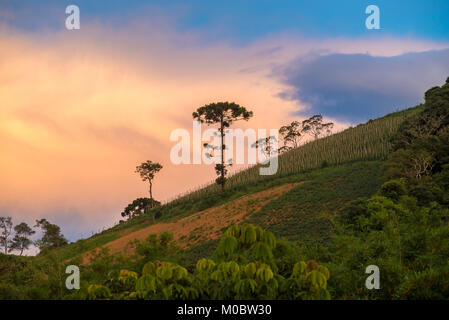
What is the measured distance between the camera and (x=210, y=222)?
45.6 metres

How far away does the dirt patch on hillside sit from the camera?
4266 centimetres

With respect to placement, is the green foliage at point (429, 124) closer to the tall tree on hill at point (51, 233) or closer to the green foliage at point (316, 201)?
the green foliage at point (316, 201)

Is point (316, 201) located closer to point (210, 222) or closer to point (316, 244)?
point (210, 222)

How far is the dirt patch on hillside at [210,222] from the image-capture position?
42.7 m

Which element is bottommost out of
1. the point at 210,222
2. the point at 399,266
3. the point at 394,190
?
the point at 399,266

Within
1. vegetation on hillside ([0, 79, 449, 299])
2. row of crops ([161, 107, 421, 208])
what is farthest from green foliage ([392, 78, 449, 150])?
row of crops ([161, 107, 421, 208])

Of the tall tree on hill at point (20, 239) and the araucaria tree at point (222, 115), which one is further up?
the araucaria tree at point (222, 115)

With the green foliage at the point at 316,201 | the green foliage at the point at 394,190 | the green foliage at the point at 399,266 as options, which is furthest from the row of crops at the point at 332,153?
the green foliage at the point at 399,266

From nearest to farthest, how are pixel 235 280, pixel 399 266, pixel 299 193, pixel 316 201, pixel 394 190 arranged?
pixel 235 280
pixel 399 266
pixel 394 190
pixel 316 201
pixel 299 193

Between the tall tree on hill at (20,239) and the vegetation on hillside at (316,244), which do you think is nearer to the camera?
the vegetation on hillside at (316,244)

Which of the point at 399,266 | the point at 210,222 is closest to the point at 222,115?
the point at 210,222

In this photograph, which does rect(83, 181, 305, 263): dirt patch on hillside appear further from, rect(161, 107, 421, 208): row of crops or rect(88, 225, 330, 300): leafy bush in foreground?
rect(88, 225, 330, 300): leafy bush in foreground
